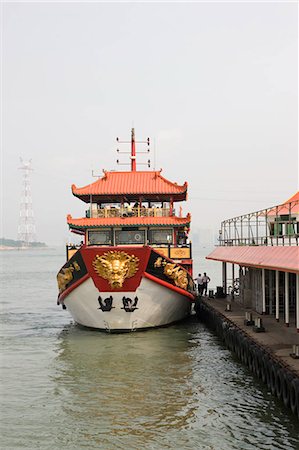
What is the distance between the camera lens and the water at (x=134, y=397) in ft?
38.0

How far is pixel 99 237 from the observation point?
26.4 m

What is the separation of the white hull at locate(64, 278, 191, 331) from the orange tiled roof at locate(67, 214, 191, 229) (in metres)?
3.91

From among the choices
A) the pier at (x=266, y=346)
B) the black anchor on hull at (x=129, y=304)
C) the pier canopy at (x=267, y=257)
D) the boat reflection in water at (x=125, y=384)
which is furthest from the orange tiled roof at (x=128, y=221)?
the black anchor on hull at (x=129, y=304)

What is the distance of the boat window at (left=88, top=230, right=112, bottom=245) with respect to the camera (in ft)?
86.4

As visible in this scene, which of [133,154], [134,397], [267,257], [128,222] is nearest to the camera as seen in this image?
[134,397]

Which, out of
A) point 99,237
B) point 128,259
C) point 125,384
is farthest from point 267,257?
point 99,237

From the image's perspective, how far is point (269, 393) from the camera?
46.4 feet

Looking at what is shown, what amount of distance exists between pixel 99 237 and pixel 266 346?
12782 mm

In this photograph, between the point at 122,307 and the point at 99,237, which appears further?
the point at 99,237

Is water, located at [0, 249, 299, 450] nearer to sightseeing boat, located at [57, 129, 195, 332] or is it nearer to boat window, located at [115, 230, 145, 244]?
sightseeing boat, located at [57, 129, 195, 332]

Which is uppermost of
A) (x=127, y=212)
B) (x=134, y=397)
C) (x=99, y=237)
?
(x=127, y=212)

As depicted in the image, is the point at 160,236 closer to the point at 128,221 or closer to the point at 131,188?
the point at 128,221

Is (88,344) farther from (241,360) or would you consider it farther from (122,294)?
(241,360)

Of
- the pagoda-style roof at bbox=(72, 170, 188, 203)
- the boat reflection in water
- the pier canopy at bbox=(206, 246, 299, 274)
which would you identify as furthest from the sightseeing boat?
the pier canopy at bbox=(206, 246, 299, 274)
